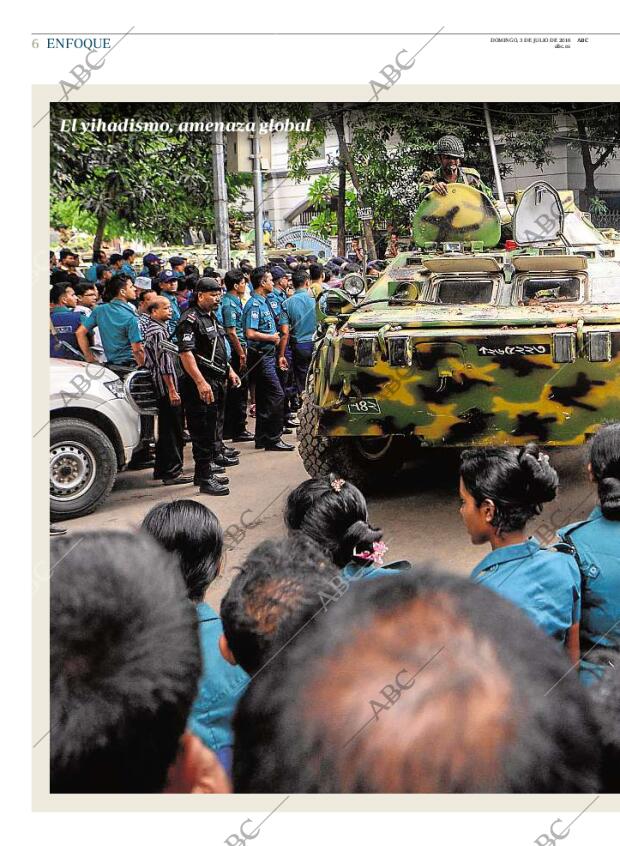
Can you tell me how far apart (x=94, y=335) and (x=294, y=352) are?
81.5 inches

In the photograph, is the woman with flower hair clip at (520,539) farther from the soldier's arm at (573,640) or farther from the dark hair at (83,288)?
the dark hair at (83,288)

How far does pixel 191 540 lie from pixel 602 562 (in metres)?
1.08

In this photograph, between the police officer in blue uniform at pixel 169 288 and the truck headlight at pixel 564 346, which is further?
the police officer in blue uniform at pixel 169 288

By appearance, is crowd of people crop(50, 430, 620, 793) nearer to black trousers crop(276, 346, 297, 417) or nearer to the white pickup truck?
the white pickup truck

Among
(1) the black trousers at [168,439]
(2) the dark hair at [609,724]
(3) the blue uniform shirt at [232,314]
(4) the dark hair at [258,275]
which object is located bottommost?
(2) the dark hair at [609,724]

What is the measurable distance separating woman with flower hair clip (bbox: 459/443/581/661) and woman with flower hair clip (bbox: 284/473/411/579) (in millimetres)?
248

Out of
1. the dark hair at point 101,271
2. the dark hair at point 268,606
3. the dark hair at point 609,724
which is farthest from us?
the dark hair at point 101,271

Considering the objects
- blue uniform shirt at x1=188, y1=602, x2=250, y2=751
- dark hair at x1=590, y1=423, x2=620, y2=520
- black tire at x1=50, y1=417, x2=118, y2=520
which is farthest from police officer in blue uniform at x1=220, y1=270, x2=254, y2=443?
blue uniform shirt at x1=188, y1=602, x2=250, y2=751

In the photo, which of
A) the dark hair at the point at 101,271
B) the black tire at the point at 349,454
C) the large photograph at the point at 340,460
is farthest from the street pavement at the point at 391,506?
the dark hair at the point at 101,271

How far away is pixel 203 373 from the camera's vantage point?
20.8ft

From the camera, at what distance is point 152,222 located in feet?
23.9

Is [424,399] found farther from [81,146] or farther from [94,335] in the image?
[94,335]

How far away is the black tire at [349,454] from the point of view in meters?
6.25
